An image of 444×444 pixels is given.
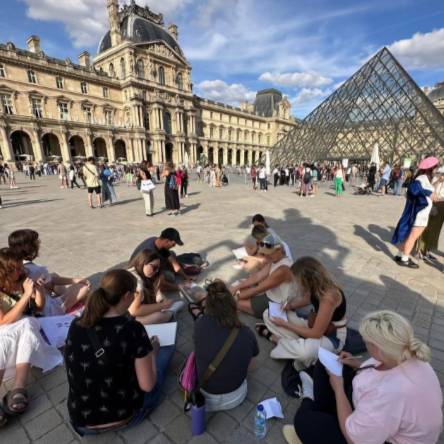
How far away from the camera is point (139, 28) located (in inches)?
1654

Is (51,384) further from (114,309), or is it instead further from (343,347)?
(343,347)

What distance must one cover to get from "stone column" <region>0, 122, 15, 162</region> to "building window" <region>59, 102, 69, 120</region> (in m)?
7.78

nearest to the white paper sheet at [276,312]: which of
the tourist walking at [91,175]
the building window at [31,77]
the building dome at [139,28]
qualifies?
the tourist walking at [91,175]

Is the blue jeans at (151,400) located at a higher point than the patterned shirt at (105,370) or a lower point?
lower

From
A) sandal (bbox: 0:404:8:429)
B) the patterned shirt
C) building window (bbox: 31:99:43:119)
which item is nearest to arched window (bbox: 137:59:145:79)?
building window (bbox: 31:99:43:119)

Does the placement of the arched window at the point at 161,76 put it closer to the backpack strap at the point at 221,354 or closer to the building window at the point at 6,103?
the building window at the point at 6,103

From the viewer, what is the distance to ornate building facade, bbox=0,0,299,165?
30875 millimetres

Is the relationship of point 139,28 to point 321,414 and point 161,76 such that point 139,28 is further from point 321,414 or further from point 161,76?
point 321,414

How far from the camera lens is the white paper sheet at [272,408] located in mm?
1809

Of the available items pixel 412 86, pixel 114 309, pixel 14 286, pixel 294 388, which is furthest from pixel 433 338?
pixel 412 86

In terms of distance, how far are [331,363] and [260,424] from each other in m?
0.66

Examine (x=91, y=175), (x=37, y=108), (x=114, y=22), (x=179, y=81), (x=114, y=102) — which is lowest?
(x=91, y=175)

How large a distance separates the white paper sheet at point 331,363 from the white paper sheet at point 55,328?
2.23 m

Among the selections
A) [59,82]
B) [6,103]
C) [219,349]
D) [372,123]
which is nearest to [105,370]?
[219,349]
